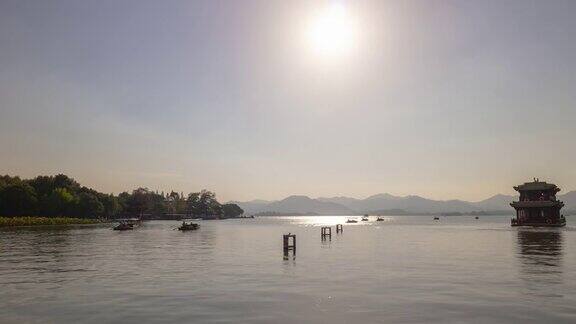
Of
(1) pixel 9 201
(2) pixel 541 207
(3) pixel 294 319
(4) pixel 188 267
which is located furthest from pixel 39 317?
(1) pixel 9 201

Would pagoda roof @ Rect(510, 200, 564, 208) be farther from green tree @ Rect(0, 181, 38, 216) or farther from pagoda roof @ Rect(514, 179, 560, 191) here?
green tree @ Rect(0, 181, 38, 216)

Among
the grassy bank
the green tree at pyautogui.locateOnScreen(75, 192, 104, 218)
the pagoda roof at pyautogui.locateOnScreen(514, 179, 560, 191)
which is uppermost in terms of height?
the pagoda roof at pyautogui.locateOnScreen(514, 179, 560, 191)

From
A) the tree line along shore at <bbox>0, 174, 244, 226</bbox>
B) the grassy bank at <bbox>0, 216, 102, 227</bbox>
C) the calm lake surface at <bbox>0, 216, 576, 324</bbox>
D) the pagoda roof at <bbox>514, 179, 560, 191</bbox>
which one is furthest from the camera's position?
the tree line along shore at <bbox>0, 174, 244, 226</bbox>

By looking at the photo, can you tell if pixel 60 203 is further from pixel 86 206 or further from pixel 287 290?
pixel 287 290

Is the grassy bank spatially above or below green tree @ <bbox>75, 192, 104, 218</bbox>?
below

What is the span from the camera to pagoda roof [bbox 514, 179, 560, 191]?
114456mm

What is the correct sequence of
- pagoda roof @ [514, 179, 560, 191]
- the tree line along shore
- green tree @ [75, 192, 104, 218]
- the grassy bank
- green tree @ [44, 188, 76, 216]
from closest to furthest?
pagoda roof @ [514, 179, 560, 191] < the grassy bank < the tree line along shore < green tree @ [44, 188, 76, 216] < green tree @ [75, 192, 104, 218]

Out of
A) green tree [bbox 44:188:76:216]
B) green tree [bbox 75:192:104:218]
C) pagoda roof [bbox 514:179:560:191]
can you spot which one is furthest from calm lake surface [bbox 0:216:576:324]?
green tree [bbox 75:192:104:218]

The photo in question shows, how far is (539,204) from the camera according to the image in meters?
117

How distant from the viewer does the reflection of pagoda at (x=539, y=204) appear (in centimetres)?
11638

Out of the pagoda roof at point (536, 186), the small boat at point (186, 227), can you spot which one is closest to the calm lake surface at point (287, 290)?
the pagoda roof at point (536, 186)

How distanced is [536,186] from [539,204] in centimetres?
465

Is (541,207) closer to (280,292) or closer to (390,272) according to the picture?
(390,272)

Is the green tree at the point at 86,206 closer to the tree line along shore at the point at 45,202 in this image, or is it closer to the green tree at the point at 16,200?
the tree line along shore at the point at 45,202
